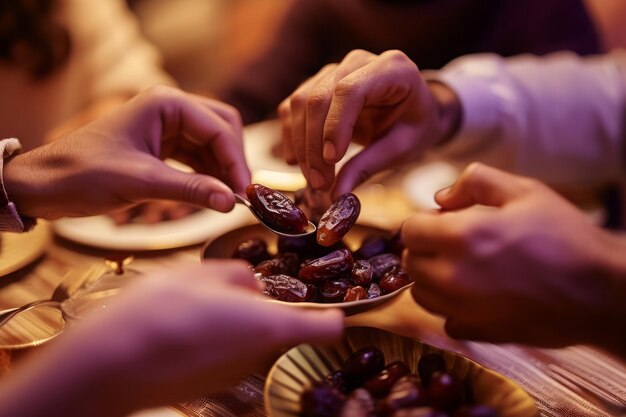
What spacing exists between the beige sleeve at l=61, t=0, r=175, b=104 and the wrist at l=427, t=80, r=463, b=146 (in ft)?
3.24

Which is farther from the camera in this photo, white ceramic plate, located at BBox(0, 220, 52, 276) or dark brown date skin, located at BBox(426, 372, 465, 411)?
white ceramic plate, located at BBox(0, 220, 52, 276)

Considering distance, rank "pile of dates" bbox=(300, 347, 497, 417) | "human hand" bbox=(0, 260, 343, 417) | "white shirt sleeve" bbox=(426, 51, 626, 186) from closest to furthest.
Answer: "human hand" bbox=(0, 260, 343, 417), "pile of dates" bbox=(300, 347, 497, 417), "white shirt sleeve" bbox=(426, 51, 626, 186)

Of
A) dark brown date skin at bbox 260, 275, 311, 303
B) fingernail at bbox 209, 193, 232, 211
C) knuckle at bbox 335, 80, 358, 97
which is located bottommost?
dark brown date skin at bbox 260, 275, 311, 303

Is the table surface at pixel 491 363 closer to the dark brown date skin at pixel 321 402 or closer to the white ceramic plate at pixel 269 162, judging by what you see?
the dark brown date skin at pixel 321 402

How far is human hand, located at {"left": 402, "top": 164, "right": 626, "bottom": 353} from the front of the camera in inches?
20.9

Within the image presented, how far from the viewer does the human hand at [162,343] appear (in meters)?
0.38

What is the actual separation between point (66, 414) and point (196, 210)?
71 centimetres

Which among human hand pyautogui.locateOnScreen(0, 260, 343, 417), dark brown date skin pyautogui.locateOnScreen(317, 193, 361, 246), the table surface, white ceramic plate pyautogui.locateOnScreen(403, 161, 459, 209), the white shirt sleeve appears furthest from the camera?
the white shirt sleeve

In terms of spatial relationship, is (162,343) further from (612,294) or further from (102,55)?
(102,55)

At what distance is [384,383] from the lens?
1.69 feet

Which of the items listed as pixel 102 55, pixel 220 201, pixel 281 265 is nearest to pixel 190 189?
pixel 220 201

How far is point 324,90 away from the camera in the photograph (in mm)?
754

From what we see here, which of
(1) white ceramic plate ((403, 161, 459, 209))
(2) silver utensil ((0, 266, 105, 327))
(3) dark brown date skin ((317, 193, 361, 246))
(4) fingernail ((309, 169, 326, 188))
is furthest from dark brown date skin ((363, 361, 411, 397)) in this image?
(1) white ceramic plate ((403, 161, 459, 209))

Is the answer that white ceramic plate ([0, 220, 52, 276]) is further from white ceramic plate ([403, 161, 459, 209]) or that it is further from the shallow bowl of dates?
white ceramic plate ([403, 161, 459, 209])
